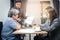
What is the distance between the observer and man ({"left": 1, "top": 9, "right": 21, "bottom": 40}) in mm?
3680

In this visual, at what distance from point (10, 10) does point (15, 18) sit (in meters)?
0.23

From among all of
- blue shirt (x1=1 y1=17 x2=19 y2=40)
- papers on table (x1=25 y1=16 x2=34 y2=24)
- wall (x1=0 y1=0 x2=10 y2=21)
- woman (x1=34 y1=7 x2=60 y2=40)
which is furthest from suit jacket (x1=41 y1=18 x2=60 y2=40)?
wall (x1=0 y1=0 x2=10 y2=21)

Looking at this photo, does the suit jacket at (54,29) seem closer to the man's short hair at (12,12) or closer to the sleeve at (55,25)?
the sleeve at (55,25)

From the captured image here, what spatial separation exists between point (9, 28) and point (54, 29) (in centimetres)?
106

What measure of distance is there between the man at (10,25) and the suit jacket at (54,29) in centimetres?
66

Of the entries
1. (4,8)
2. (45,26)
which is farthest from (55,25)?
(4,8)

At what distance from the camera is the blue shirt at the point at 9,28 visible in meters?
3.68

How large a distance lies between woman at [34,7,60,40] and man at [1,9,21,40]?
2.07 feet

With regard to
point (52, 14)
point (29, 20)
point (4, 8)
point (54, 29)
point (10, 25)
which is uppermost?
point (4, 8)

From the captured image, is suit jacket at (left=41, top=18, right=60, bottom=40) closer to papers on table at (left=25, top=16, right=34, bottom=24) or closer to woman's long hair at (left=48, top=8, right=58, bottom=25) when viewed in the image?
woman's long hair at (left=48, top=8, right=58, bottom=25)

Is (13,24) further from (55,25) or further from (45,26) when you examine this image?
(55,25)

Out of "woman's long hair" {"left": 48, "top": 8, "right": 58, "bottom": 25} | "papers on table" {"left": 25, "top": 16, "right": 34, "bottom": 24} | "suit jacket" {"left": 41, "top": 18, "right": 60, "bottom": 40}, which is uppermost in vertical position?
"woman's long hair" {"left": 48, "top": 8, "right": 58, "bottom": 25}

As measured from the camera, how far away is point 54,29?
11.9 feet

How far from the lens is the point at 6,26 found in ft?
12.2
